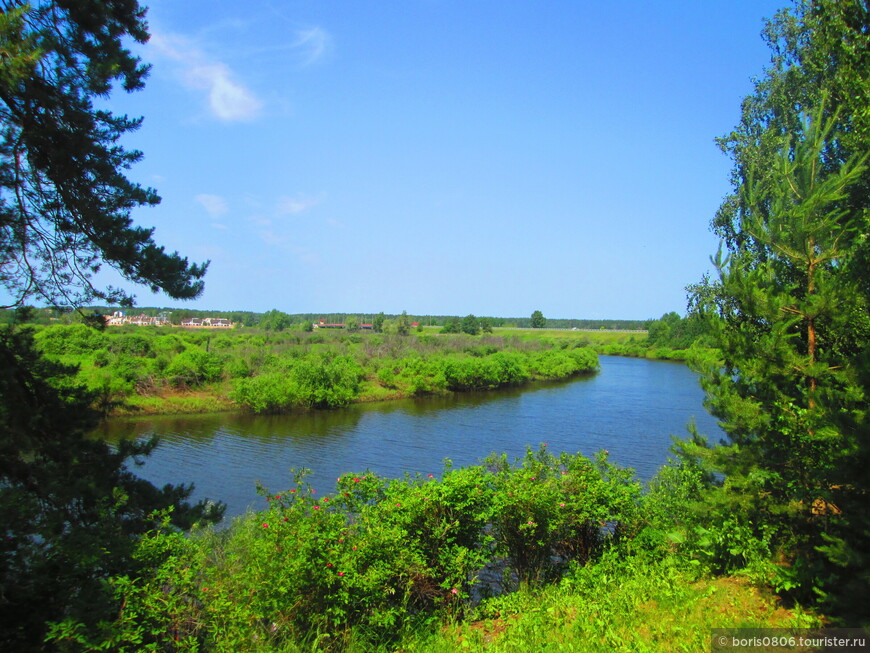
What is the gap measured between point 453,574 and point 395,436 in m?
21.9

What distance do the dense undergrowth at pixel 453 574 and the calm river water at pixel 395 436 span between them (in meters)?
8.71

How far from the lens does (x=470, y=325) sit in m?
101

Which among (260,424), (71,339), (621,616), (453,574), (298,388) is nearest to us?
(621,616)

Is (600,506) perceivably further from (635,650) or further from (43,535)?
(43,535)

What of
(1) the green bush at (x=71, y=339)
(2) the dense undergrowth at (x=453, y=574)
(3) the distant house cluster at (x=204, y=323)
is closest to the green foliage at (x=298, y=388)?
(1) the green bush at (x=71, y=339)

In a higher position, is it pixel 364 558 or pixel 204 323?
pixel 204 323

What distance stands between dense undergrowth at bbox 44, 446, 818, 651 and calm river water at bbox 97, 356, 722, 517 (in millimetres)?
8705

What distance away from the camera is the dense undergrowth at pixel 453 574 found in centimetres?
485

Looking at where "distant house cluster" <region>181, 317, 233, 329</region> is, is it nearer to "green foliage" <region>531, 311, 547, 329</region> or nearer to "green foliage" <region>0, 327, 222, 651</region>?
"green foliage" <region>0, 327, 222, 651</region>

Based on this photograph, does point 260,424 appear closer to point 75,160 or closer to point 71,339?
point 71,339

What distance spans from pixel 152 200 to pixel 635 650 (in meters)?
7.57

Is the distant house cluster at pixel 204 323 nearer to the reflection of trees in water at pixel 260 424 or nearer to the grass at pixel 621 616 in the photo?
the reflection of trees in water at pixel 260 424

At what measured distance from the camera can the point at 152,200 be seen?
24.7 ft

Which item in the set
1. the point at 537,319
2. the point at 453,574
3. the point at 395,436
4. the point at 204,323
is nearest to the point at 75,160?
the point at 453,574
